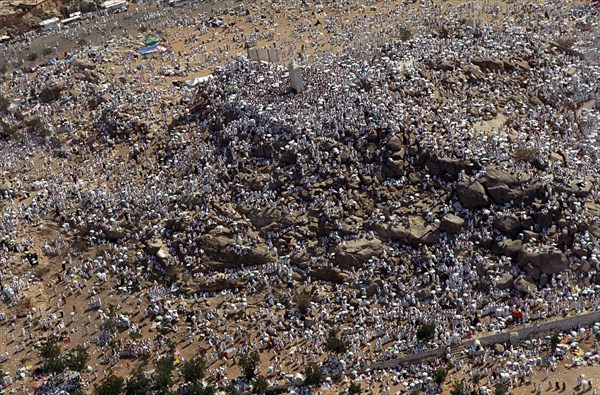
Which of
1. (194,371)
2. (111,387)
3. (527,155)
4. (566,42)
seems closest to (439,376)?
(194,371)

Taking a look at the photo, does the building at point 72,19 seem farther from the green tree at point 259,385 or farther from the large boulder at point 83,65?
the green tree at point 259,385

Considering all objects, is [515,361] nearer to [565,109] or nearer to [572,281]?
[572,281]

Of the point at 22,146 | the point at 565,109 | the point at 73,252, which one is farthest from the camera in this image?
the point at 22,146

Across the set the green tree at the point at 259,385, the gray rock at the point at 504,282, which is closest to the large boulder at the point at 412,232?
the gray rock at the point at 504,282

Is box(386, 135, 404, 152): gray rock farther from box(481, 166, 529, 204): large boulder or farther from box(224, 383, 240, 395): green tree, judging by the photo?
box(224, 383, 240, 395): green tree

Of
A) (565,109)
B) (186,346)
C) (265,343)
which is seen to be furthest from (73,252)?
(565,109)

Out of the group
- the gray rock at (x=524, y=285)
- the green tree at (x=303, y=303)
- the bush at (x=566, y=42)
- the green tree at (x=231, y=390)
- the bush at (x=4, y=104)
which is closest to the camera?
the green tree at (x=231, y=390)

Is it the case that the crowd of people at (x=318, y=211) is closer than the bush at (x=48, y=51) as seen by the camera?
Yes
